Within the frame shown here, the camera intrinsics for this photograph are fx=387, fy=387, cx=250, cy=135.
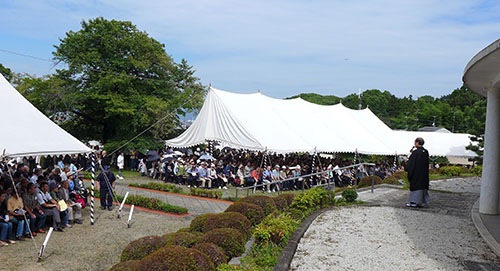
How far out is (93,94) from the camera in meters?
22.3

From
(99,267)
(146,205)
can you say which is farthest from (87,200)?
(99,267)

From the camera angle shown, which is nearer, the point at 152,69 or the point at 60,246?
the point at 60,246

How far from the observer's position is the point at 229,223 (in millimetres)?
7020

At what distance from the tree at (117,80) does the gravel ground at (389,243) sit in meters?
15.7

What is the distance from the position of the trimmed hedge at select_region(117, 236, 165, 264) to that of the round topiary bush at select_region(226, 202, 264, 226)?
2248 mm

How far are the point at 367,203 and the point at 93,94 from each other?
17416 millimetres

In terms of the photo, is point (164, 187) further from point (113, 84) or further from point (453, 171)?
point (453, 171)

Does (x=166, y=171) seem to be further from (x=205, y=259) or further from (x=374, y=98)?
(x=374, y=98)

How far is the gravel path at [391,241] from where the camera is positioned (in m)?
5.89

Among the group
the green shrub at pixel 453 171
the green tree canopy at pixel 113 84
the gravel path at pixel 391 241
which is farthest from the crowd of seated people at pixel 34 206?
the green shrub at pixel 453 171

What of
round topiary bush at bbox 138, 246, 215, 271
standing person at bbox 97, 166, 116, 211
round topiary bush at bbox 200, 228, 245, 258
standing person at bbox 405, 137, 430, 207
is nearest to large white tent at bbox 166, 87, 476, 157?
standing person at bbox 97, 166, 116, 211

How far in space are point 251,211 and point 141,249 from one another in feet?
8.98

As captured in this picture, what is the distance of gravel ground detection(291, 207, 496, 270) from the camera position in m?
5.87

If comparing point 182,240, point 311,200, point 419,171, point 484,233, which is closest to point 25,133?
point 182,240
